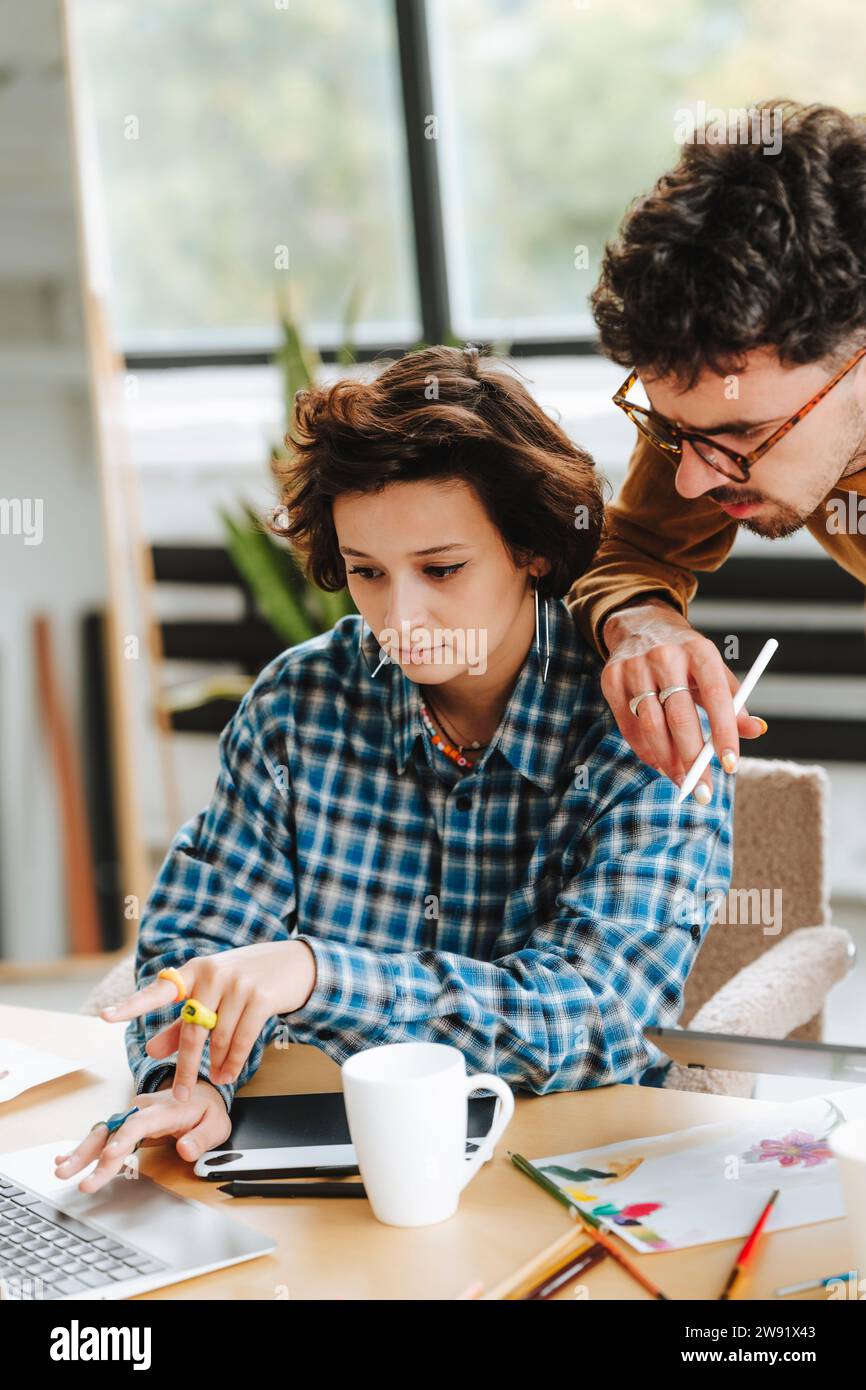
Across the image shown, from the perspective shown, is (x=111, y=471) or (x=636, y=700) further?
(x=111, y=471)

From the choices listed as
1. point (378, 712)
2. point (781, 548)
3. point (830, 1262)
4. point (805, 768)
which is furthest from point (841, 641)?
point (830, 1262)

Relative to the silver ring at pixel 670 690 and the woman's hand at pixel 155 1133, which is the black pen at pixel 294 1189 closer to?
the woman's hand at pixel 155 1133

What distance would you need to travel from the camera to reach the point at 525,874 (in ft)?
4.51

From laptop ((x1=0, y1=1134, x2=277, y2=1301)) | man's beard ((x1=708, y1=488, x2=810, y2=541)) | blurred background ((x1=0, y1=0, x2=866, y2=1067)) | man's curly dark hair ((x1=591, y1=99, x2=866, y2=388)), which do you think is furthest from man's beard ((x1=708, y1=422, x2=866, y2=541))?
blurred background ((x1=0, y1=0, x2=866, y2=1067))

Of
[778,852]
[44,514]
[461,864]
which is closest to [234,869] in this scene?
[461,864]

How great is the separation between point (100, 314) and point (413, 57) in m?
1.01

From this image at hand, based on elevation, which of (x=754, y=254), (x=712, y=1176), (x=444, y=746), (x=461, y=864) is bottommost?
(x=712, y=1176)

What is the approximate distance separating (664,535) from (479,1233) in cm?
79

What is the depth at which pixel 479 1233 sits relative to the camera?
940 mm

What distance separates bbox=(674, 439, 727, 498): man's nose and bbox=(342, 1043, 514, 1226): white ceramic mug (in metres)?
0.54

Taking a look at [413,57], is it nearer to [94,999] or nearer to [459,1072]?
[94,999]

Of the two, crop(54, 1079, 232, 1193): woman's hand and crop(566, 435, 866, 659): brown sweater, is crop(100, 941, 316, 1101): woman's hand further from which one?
crop(566, 435, 866, 659): brown sweater

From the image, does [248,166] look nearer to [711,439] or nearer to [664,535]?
[664,535]
